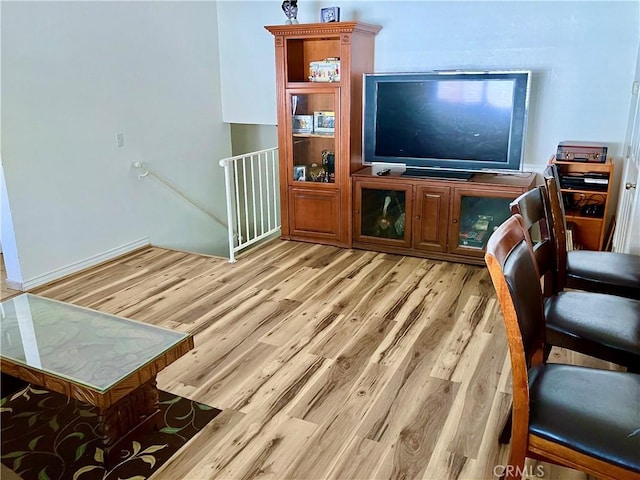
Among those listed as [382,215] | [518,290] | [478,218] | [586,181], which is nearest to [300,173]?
[382,215]

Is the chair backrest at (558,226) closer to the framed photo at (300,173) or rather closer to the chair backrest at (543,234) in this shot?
the chair backrest at (543,234)

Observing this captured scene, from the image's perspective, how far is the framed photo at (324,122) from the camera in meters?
4.40

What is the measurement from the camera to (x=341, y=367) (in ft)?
8.93

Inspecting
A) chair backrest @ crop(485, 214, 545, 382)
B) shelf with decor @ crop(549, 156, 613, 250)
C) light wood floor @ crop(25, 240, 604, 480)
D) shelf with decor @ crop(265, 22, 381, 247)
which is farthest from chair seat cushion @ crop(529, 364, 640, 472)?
shelf with decor @ crop(265, 22, 381, 247)

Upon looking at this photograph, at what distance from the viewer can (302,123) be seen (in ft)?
14.8

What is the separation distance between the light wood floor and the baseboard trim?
85 millimetres

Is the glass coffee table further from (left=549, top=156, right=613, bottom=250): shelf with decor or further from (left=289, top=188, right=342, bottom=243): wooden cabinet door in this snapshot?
(left=549, top=156, right=613, bottom=250): shelf with decor

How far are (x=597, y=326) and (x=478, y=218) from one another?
2.23 meters

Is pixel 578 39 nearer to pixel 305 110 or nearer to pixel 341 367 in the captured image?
pixel 305 110

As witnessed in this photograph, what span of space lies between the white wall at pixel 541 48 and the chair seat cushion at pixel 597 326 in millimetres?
2224

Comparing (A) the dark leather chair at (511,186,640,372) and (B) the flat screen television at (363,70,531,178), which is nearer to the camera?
(A) the dark leather chair at (511,186,640,372)

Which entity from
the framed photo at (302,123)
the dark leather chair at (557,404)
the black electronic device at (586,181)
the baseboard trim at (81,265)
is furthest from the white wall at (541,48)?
the dark leather chair at (557,404)

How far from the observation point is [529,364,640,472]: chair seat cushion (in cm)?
137

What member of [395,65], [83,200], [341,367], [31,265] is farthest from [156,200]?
[341,367]
